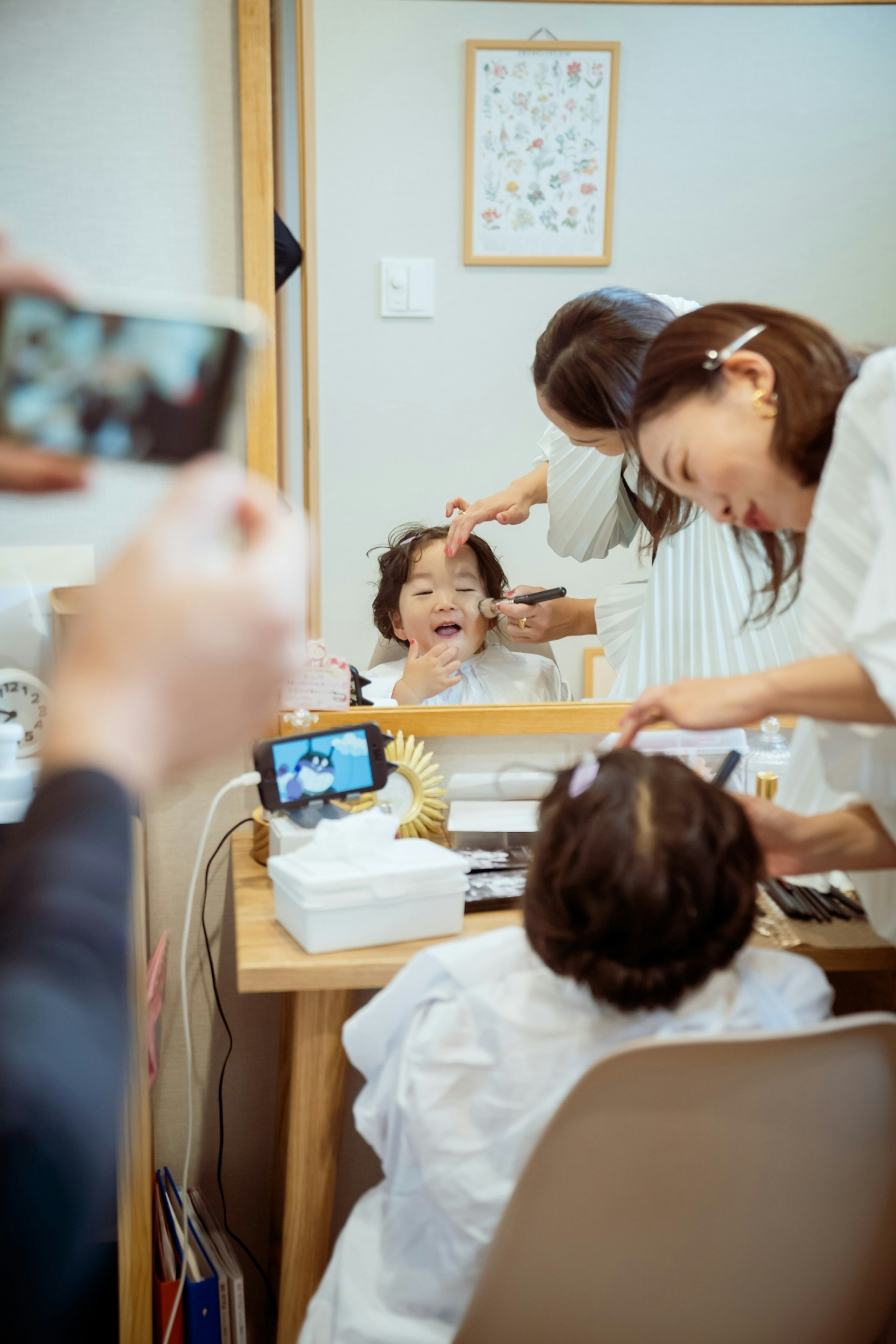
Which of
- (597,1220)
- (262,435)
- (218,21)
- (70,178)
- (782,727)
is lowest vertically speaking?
(597,1220)

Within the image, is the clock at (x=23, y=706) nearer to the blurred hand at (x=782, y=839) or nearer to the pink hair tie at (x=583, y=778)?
the pink hair tie at (x=583, y=778)

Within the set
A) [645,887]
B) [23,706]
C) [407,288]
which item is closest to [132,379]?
[645,887]

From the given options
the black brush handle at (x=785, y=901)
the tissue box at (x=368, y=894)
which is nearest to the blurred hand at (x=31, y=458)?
the tissue box at (x=368, y=894)

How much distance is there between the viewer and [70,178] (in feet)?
4.37

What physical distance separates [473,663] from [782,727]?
0.46 metres

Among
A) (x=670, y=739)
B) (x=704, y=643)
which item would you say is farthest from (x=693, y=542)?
(x=670, y=739)

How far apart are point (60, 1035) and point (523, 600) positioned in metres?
1.23

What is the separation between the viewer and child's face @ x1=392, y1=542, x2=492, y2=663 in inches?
58.2

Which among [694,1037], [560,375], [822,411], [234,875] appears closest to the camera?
[694,1037]

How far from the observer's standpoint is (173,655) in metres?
0.35

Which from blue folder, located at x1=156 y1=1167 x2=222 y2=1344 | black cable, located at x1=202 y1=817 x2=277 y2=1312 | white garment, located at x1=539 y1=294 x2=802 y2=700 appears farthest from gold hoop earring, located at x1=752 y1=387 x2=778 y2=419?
blue folder, located at x1=156 y1=1167 x2=222 y2=1344

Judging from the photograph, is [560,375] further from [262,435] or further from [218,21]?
[218,21]

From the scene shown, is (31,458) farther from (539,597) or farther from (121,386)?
(539,597)

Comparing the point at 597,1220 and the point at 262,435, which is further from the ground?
the point at 262,435
